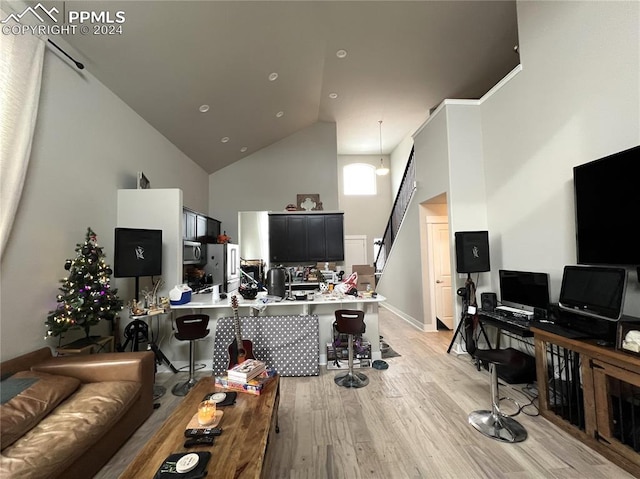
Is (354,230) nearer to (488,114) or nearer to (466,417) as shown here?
(488,114)

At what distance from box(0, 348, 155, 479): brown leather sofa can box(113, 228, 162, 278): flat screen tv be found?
90 centimetres

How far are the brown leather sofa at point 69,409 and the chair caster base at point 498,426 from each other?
286 centimetres

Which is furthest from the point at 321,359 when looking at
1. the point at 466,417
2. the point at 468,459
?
the point at 468,459

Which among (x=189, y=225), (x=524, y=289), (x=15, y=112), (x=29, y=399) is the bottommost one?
(x=29, y=399)

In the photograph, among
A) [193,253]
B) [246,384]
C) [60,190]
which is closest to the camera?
[246,384]

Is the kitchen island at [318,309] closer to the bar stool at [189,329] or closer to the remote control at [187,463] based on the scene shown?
the bar stool at [189,329]

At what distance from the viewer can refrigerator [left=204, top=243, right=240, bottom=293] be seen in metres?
4.61

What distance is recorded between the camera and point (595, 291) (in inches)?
84.8

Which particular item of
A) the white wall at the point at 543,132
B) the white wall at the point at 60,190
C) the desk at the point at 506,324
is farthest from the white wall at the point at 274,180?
the desk at the point at 506,324

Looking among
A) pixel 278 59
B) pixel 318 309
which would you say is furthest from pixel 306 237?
pixel 278 59

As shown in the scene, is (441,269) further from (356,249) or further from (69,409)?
(69,409)

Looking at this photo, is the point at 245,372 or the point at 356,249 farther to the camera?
the point at 356,249

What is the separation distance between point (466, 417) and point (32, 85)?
4.81 metres

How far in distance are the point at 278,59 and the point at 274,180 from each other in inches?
129
